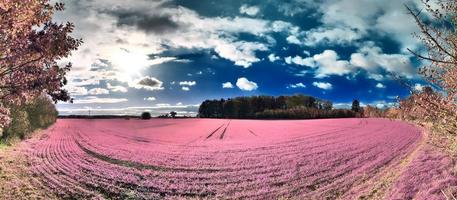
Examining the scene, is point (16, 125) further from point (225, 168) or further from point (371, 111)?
point (371, 111)

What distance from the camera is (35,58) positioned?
1939 cm

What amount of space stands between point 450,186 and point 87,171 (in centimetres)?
1929

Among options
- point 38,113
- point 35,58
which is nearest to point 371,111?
point 38,113

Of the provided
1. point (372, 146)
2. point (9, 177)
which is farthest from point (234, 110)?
point (9, 177)

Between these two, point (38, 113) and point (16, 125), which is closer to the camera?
point (16, 125)

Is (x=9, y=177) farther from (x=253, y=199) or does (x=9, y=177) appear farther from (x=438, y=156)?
(x=438, y=156)

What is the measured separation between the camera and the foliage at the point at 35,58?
18.3 m

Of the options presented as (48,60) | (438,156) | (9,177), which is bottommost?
(9,177)

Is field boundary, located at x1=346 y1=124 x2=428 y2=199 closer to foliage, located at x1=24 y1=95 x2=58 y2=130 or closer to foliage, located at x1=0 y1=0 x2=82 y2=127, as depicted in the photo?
foliage, located at x1=0 y1=0 x2=82 y2=127

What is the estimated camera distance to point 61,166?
29.6 m

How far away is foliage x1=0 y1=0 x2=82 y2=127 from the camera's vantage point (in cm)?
1833

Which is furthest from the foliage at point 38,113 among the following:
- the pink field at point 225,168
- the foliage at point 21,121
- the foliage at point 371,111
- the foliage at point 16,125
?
the foliage at point 371,111

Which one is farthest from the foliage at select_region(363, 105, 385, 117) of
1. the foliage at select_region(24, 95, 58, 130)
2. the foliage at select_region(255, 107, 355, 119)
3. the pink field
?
the foliage at select_region(24, 95, 58, 130)

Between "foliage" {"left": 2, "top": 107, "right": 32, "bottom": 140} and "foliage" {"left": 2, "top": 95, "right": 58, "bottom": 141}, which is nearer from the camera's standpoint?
"foliage" {"left": 2, "top": 107, "right": 32, "bottom": 140}
